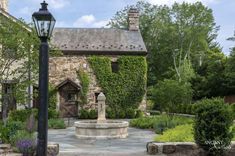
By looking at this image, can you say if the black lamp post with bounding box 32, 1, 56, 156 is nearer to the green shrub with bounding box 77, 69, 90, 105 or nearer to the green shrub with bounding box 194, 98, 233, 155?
the green shrub with bounding box 194, 98, 233, 155

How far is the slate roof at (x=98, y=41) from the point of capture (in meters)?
33.1

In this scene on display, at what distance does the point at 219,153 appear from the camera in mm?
11156

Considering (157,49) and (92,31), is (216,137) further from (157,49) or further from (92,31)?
(157,49)

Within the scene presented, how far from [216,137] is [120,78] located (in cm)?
2217

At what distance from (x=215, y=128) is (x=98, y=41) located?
2390cm

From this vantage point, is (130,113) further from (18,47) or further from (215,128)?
(215,128)

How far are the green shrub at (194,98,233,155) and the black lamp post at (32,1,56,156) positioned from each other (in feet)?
18.7

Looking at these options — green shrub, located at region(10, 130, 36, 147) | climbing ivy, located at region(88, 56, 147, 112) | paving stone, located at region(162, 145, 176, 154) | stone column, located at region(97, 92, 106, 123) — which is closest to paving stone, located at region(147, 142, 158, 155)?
paving stone, located at region(162, 145, 176, 154)

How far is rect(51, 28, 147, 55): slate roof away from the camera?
109 feet

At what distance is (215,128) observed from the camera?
436 inches

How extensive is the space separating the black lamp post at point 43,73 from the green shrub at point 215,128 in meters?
5.70

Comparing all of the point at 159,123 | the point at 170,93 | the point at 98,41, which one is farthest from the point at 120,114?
the point at 159,123

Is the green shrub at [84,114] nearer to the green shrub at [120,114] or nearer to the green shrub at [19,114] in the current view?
the green shrub at [120,114]

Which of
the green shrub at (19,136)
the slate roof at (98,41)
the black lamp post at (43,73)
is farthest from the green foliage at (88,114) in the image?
the black lamp post at (43,73)
